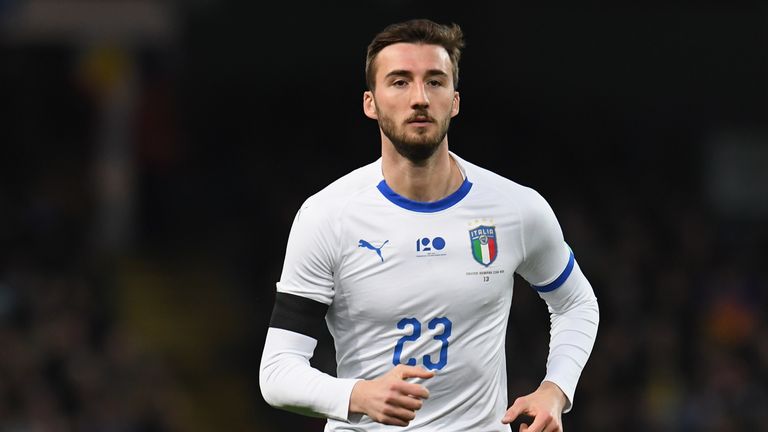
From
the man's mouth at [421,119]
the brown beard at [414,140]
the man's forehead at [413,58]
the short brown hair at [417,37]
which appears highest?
the short brown hair at [417,37]

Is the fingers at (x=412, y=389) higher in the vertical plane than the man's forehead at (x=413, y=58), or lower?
lower

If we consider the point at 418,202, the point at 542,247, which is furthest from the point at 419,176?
the point at 542,247

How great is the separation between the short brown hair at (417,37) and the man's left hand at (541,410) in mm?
996

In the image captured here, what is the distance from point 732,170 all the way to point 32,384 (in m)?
9.58

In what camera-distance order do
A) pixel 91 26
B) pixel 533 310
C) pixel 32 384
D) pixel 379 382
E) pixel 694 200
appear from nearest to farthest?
1. pixel 379 382
2. pixel 32 384
3. pixel 533 310
4. pixel 91 26
5. pixel 694 200

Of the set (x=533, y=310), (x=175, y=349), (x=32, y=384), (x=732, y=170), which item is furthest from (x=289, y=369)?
(x=732, y=170)

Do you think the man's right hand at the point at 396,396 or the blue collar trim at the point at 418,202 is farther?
the blue collar trim at the point at 418,202

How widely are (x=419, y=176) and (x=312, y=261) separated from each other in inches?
17.3

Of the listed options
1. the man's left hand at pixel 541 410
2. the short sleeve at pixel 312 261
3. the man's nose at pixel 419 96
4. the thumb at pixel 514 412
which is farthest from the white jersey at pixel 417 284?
the man's nose at pixel 419 96

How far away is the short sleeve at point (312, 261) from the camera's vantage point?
14.0 feet

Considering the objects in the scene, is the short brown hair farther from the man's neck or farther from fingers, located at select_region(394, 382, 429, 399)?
fingers, located at select_region(394, 382, 429, 399)

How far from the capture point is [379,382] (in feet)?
12.8

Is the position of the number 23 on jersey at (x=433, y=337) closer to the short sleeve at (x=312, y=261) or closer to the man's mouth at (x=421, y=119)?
the short sleeve at (x=312, y=261)

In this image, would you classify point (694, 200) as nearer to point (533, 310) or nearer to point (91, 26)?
point (533, 310)
